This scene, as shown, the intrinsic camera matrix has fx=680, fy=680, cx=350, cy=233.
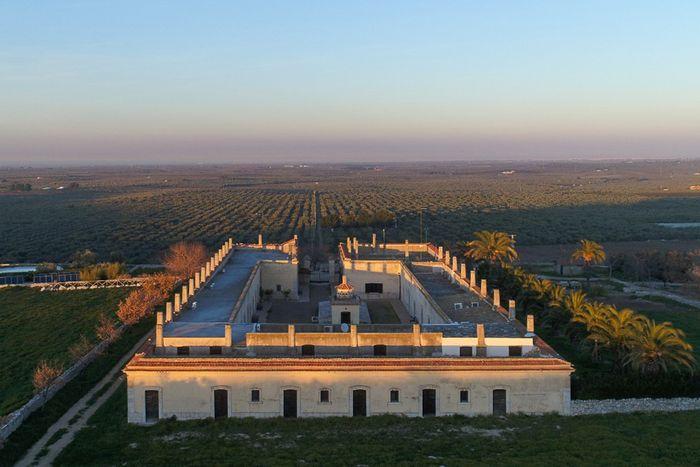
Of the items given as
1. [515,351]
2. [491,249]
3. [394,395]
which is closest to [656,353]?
[515,351]

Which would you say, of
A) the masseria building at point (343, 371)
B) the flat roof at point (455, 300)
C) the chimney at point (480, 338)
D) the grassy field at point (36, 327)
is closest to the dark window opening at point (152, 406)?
the masseria building at point (343, 371)

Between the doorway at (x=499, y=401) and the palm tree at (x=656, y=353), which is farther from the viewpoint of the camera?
the palm tree at (x=656, y=353)

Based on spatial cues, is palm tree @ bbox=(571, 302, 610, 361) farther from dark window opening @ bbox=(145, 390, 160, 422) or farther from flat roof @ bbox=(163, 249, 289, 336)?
dark window opening @ bbox=(145, 390, 160, 422)

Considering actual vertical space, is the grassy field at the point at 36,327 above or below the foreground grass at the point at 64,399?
below

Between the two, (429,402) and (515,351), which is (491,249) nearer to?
(515,351)

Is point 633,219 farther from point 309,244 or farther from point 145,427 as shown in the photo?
point 145,427

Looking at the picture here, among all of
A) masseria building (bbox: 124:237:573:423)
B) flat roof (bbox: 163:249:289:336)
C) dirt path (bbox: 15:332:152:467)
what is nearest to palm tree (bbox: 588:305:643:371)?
masseria building (bbox: 124:237:573:423)

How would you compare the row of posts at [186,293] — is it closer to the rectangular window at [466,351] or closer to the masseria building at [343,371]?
the masseria building at [343,371]
